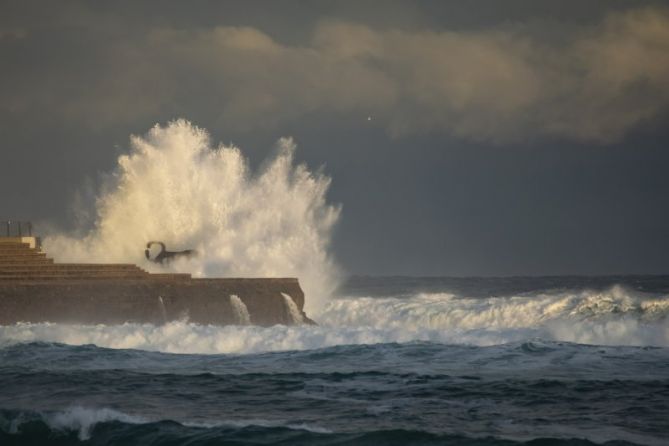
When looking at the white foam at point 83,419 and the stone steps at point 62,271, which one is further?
the stone steps at point 62,271

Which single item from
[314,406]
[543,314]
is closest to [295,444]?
[314,406]

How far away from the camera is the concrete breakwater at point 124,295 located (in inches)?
851

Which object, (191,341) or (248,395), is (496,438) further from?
(191,341)

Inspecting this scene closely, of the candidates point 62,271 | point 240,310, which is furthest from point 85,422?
point 62,271

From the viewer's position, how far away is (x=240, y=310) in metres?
23.5

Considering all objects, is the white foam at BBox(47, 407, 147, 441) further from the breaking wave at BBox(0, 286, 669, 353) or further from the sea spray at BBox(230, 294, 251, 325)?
the sea spray at BBox(230, 294, 251, 325)

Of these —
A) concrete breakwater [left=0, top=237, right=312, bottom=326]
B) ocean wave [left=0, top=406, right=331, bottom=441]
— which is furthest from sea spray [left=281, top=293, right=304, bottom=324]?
ocean wave [left=0, top=406, right=331, bottom=441]

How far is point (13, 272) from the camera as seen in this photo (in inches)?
904

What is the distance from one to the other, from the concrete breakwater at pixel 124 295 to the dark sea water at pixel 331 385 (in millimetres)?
830

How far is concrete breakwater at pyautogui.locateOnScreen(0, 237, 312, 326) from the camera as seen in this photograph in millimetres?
21625

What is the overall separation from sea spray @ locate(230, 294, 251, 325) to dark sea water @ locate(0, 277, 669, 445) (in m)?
1.08

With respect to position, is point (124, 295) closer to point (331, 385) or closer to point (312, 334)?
point (312, 334)

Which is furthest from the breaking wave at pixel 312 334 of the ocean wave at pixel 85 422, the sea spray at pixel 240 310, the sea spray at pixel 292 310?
the ocean wave at pixel 85 422

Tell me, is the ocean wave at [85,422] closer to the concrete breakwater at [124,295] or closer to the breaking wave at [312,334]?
the breaking wave at [312,334]
